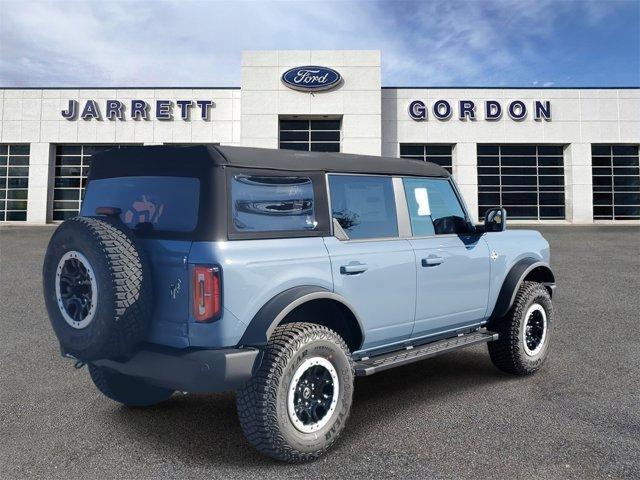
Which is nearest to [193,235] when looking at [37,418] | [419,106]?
[37,418]

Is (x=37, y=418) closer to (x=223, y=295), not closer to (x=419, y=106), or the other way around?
(x=223, y=295)

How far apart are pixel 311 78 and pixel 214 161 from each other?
25599mm

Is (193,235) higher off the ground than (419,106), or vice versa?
(419,106)

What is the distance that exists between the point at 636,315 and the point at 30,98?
31325mm

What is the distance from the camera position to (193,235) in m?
3.12

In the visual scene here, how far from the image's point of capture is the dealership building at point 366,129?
2794cm

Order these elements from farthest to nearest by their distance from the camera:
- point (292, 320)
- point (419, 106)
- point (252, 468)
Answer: point (419, 106) → point (292, 320) → point (252, 468)

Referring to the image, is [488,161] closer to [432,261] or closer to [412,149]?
[412,149]

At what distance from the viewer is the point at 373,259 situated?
150 inches

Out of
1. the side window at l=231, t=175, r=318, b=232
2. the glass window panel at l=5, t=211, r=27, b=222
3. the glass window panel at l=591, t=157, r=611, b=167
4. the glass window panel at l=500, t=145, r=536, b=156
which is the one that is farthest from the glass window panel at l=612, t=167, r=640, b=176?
the glass window panel at l=5, t=211, r=27, b=222

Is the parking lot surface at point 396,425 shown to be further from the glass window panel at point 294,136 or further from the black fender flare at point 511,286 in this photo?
the glass window panel at point 294,136

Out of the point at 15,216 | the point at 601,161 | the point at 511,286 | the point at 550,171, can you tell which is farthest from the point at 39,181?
the point at 601,161

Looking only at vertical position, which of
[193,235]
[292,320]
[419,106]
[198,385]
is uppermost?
[419,106]

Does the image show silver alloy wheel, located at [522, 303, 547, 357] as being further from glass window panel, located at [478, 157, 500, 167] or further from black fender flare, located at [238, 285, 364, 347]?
glass window panel, located at [478, 157, 500, 167]
